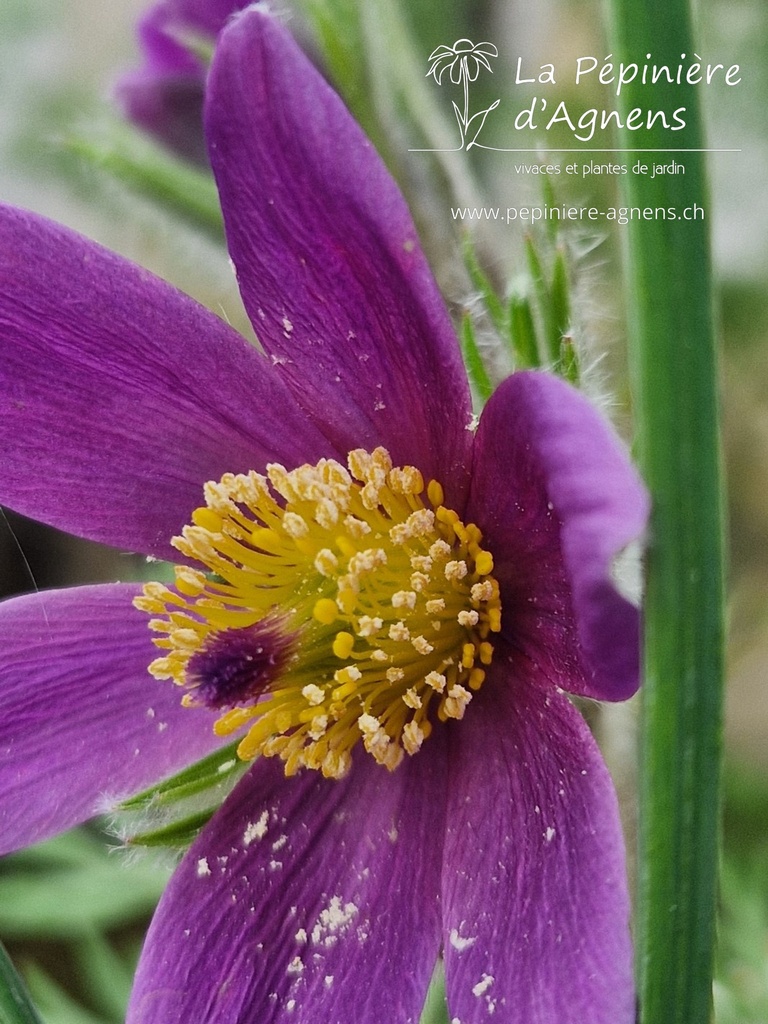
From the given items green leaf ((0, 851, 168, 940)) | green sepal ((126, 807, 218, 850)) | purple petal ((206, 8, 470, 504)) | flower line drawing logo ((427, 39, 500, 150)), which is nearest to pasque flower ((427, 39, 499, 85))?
flower line drawing logo ((427, 39, 500, 150))

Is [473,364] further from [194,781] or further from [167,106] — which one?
[167,106]

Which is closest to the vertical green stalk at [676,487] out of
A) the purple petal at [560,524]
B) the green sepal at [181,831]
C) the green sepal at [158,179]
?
the purple petal at [560,524]

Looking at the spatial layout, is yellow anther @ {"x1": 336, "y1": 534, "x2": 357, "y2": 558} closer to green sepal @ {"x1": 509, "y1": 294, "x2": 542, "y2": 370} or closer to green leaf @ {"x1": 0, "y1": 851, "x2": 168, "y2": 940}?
green sepal @ {"x1": 509, "y1": 294, "x2": 542, "y2": 370}

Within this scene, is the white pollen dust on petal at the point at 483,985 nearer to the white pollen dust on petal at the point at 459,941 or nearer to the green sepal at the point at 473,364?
the white pollen dust on petal at the point at 459,941

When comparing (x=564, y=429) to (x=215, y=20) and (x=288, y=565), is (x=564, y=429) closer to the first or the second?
(x=288, y=565)

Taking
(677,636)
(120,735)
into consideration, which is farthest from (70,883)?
(677,636)

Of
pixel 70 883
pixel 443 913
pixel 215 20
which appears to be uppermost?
pixel 215 20
